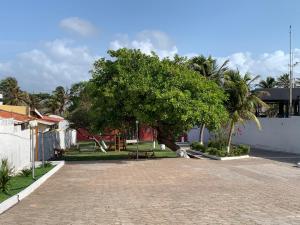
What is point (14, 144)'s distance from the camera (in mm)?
20641

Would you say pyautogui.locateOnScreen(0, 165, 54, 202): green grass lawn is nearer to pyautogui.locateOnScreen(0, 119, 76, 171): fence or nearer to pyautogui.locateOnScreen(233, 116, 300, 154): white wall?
pyautogui.locateOnScreen(0, 119, 76, 171): fence

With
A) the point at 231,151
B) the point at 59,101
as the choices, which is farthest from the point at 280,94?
the point at 59,101

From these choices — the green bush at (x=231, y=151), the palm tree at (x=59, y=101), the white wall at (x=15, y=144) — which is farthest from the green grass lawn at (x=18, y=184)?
the palm tree at (x=59, y=101)

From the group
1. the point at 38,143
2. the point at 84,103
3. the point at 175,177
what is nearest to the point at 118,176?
the point at 175,177

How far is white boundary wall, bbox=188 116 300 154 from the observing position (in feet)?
112

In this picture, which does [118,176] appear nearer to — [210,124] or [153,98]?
[153,98]

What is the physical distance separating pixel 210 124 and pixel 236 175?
354 inches

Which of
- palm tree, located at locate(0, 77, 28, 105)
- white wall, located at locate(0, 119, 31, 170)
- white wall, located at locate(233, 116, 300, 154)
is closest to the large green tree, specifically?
white wall, located at locate(0, 119, 31, 170)

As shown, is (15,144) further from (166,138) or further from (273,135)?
(273,135)

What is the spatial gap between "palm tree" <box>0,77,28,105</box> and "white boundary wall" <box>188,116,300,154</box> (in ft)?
109

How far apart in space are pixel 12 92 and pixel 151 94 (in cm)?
4413

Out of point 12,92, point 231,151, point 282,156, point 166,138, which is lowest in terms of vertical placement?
point 282,156

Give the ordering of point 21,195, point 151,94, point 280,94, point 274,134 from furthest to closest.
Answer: point 280,94
point 274,134
point 151,94
point 21,195

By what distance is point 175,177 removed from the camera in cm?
1989
